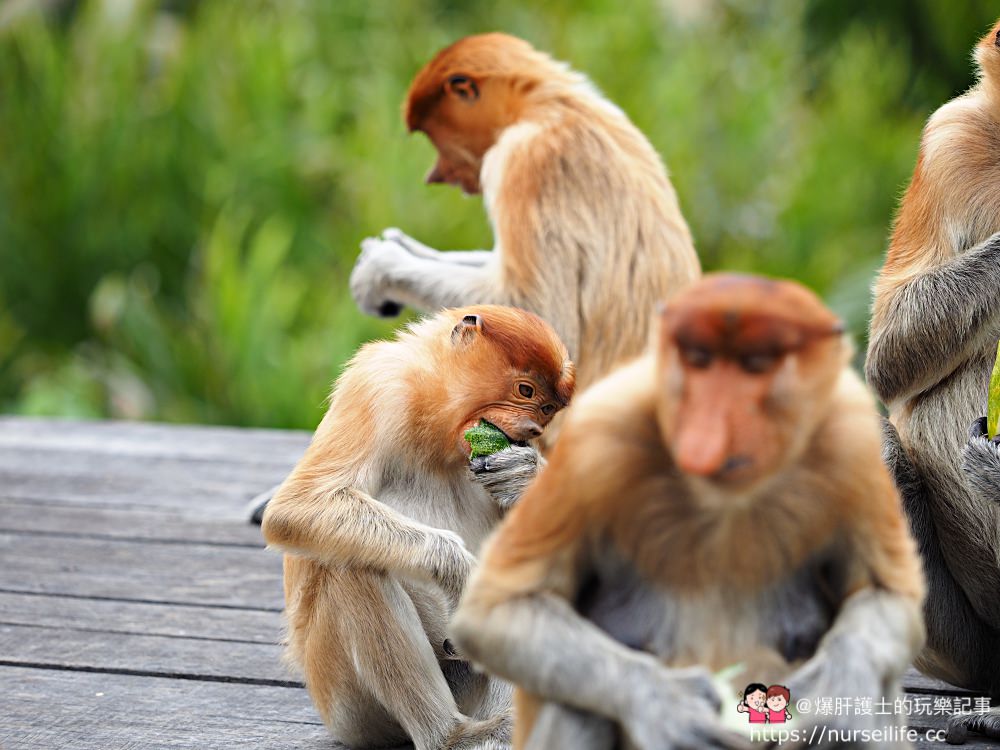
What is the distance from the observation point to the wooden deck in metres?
2.71

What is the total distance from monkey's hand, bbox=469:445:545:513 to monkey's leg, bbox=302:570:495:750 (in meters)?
0.25

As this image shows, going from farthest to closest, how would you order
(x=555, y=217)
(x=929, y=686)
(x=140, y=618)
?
(x=555, y=217) → (x=140, y=618) → (x=929, y=686)

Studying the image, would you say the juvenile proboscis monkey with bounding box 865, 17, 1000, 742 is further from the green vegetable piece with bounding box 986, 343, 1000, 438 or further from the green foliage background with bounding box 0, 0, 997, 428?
the green foliage background with bounding box 0, 0, 997, 428

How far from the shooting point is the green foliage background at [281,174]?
5.87 m

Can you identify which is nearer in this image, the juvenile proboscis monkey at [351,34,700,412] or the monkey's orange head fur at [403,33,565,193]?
the juvenile proboscis monkey at [351,34,700,412]

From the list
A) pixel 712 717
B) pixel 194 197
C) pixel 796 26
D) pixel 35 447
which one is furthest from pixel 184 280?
pixel 712 717

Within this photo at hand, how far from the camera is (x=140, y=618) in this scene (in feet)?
10.7

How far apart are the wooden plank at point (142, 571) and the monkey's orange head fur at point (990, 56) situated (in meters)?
2.07

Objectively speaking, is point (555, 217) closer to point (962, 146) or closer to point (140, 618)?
point (962, 146)

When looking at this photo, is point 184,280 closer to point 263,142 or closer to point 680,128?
point 263,142

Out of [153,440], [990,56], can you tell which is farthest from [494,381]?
[153,440]

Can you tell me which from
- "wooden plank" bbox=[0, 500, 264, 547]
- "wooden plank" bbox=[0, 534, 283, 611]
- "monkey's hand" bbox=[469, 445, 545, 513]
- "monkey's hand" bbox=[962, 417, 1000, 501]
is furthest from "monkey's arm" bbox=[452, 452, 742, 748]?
"wooden plank" bbox=[0, 500, 264, 547]

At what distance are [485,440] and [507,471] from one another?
73 millimetres

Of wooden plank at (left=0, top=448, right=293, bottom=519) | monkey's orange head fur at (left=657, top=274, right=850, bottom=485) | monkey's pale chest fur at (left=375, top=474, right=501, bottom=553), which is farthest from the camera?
wooden plank at (left=0, top=448, right=293, bottom=519)
